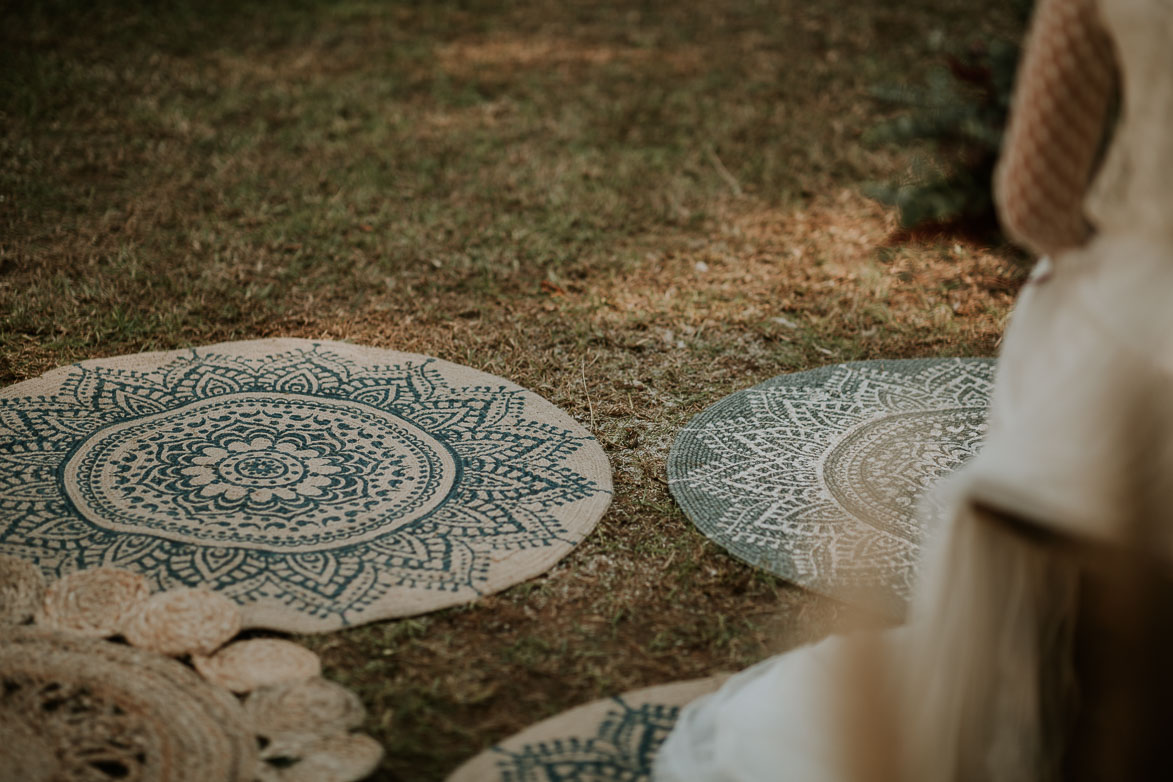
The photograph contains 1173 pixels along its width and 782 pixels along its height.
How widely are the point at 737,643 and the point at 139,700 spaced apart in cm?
93

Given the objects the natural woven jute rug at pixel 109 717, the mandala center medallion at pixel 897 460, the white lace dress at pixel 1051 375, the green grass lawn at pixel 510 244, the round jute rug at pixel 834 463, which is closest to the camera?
the white lace dress at pixel 1051 375

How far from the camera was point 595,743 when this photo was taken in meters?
1.45

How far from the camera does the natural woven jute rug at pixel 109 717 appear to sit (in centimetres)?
135

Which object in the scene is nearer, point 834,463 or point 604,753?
point 604,753

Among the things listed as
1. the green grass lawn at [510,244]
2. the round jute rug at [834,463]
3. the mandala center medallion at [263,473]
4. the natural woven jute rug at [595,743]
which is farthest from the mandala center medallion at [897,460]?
the mandala center medallion at [263,473]

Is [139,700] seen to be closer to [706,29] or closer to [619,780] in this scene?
[619,780]

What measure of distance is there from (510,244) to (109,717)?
6.85 feet

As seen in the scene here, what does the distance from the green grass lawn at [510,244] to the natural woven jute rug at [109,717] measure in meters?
0.20

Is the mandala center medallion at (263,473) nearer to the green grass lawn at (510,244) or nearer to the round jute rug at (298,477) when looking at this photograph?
the round jute rug at (298,477)

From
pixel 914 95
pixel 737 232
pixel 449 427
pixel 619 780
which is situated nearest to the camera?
pixel 619 780

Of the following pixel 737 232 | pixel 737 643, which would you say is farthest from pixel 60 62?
pixel 737 643

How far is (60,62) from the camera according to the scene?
179 inches

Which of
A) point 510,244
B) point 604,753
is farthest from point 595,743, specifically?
point 510,244

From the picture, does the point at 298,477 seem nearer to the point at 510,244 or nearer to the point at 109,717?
the point at 109,717
